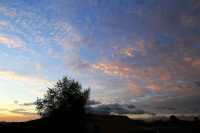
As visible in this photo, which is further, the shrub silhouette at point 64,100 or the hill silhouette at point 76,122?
the shrub silhouette at point 64,100

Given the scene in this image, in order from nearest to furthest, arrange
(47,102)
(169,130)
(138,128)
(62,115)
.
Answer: (169,130) → (138,128) → (62,115) → (47,102)

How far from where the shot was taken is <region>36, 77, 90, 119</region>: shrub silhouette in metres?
58.5

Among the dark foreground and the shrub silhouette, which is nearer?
the dark foreground

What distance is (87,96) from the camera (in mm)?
61531

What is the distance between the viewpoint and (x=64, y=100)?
60.0 meters

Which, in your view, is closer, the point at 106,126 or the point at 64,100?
the point at 106,126

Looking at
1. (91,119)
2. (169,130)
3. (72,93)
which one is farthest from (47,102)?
(169,130)

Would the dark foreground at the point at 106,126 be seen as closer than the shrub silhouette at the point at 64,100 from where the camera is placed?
Yes

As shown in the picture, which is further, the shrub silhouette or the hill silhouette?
the shrub silhouette

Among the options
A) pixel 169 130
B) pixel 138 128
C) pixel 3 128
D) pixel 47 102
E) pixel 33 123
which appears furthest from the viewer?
pixel 47 102

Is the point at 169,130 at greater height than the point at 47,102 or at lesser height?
lesser

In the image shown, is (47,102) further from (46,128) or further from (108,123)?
(108,123)

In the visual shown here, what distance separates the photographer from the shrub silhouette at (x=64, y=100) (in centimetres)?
5853

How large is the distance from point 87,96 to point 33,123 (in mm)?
17861
